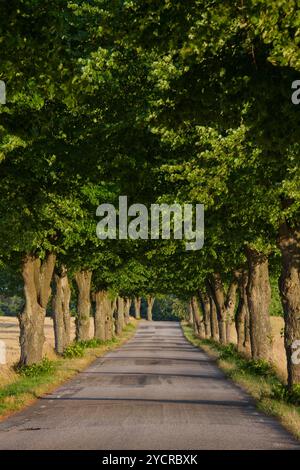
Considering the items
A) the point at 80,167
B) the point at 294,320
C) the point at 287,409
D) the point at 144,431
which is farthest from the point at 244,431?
the point at 80,167

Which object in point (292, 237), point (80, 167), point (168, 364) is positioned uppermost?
point (80, 167)

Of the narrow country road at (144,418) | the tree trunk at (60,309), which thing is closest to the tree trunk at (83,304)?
the tree trunk at (60,309)

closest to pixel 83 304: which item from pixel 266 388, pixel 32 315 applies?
pixel 32 315

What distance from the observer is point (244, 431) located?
54.2ft

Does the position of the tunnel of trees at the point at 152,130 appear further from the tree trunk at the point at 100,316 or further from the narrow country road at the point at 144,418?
the tree trunk at the point at 100,316

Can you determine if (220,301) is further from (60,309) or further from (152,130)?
(152,130)

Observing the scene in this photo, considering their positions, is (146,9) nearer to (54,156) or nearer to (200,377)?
(54,156)

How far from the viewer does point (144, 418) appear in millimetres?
18797

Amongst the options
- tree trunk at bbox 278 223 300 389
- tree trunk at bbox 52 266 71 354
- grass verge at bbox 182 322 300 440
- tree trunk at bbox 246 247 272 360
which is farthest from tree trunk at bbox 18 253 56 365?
tree trunk at bbox 278 223 300 389

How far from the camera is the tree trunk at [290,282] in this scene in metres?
23.7

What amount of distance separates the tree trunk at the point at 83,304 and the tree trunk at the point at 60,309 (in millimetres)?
5856

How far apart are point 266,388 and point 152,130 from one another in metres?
11.3
